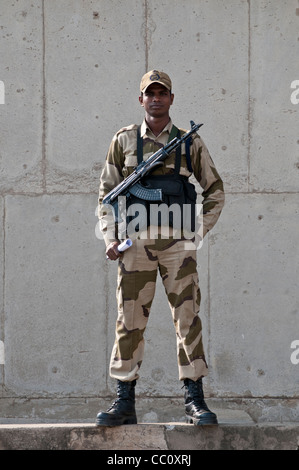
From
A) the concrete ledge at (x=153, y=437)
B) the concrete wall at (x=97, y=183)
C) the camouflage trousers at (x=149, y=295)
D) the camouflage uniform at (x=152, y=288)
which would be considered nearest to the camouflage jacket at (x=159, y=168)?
the camouflage uniform at (x=152, y=288)

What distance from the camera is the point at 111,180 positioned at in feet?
16.1

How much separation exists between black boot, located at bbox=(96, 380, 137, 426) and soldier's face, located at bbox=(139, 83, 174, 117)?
4.58ft

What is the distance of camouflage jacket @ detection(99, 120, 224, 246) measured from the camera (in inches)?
189

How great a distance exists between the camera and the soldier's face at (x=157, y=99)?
15.6ft

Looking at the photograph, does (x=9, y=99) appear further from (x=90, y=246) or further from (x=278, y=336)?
(x=278, y=336)

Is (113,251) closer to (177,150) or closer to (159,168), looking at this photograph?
(159,168)

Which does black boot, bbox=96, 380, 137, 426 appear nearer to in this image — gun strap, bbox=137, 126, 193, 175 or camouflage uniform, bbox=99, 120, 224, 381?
camouflage uniform, bbox=99, 120, 224, 381

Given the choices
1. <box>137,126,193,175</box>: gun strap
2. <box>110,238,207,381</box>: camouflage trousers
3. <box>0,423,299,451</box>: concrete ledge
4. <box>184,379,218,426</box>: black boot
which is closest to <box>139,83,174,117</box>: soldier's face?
<box>137,126,193,175</box>: gun strap

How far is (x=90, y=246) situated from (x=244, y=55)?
182 centimetres

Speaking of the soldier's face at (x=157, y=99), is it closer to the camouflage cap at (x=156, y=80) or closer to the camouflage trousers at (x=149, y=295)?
the camouflage cap at (x=156, y=80)

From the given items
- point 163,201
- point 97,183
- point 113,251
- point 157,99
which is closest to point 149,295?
point 113,251

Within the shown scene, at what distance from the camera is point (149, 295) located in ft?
15.7

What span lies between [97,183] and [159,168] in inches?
85.0
